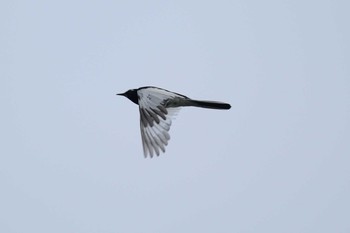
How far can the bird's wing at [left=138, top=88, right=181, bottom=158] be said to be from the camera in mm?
23531

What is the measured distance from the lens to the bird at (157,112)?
23.5 metres

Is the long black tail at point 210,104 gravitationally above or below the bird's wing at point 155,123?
above

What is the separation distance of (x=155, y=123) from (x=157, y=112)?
12.1 inches

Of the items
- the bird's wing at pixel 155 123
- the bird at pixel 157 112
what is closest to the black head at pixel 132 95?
the bird at pixel 157 112

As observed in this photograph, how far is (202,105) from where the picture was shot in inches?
991

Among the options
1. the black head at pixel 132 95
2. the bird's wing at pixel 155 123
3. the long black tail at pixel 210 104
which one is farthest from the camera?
the black head at pixel 132 95

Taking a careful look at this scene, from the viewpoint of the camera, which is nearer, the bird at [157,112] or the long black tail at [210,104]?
the bird at [157,112]

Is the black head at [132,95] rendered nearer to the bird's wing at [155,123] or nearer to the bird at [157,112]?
the bird at [157,112]

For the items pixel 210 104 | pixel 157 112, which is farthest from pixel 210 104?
pixel 157 112

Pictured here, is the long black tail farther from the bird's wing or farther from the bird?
the bird's wing

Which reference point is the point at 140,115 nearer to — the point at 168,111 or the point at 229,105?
the point at 168,111

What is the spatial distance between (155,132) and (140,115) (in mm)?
628

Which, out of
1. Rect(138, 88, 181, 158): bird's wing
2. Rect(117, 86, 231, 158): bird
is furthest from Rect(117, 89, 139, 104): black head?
Rect(138, 88, 181, 158): bird's wing

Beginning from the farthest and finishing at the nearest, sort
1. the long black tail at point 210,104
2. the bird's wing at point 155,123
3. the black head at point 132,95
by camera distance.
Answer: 1. the black head at point 132,95
2. the long black tail at point 210,104
3. the bird's wing at point 155,123
